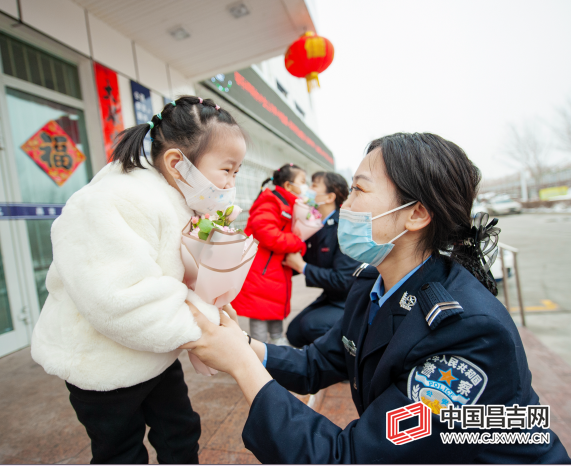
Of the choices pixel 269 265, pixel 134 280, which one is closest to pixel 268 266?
pixel 269 265

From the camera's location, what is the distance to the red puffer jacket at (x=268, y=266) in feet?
8.79

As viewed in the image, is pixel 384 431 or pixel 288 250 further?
Result: pixel 288 250

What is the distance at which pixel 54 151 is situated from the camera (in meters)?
Answer: 3.31

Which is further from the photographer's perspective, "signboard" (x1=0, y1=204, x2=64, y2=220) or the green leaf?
"signboard" (x1=0, y1=204, x2=64, y2=220)

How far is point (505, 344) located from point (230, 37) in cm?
430

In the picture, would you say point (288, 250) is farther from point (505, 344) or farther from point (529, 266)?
point (529, 266)

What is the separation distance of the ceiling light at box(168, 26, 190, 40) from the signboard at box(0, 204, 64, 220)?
7.53 feet

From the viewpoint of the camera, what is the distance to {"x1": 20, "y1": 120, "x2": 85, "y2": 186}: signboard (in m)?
3.20

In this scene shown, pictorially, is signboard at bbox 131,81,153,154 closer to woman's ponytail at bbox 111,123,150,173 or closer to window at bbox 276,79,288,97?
woman's ponytail at bbox 111,123,150,173

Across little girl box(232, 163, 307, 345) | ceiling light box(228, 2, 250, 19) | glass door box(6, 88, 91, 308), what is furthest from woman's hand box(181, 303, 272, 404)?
ceiling light box(228, 2, 250, 19)

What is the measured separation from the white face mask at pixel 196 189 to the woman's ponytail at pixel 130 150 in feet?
0.49

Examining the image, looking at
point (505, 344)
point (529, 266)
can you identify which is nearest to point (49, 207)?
point (505, 344)

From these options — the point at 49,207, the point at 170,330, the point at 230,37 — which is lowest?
the point at 170,330

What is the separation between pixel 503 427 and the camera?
3.04 feet
